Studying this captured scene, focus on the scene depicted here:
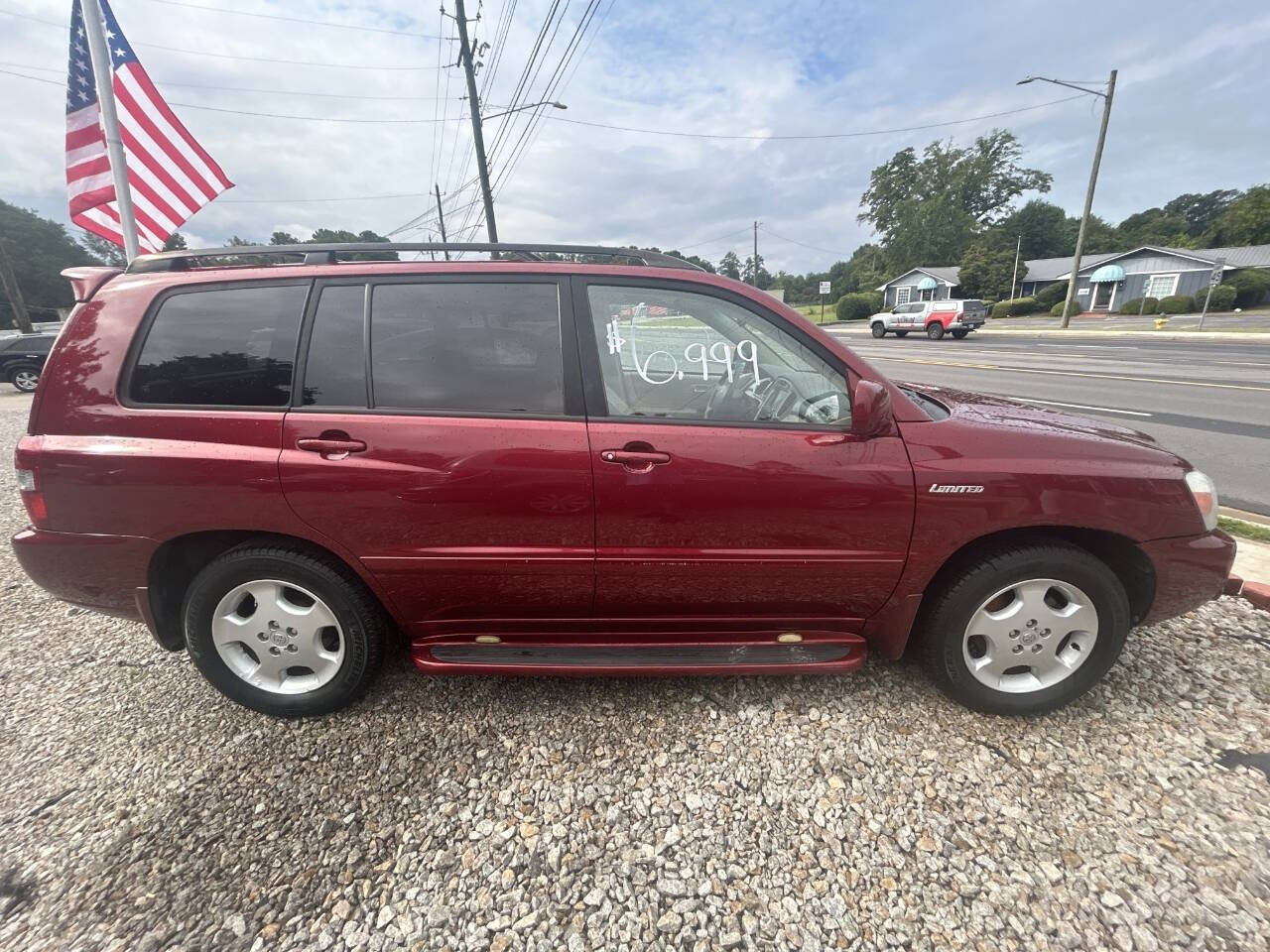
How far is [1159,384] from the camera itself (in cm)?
1061

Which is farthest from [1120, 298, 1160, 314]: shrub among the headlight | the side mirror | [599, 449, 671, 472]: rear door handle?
[599, 449, 671, 472]: rear door handle

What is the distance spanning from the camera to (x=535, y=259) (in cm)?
228

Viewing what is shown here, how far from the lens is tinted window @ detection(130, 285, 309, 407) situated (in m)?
2.11

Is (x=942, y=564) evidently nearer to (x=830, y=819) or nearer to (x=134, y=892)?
(x=830, y=819)

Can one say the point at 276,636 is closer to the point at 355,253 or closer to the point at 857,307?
the point at 355,253

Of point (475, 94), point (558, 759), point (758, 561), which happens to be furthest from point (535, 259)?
point (475, 94)

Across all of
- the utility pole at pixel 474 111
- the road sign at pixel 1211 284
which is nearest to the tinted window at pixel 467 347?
the utility pole at pixel 474 111

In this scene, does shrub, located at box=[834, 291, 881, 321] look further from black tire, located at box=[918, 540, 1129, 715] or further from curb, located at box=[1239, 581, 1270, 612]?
black tire, located at box=[918, 540, 1129, 715]

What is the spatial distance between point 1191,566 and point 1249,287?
5255cm

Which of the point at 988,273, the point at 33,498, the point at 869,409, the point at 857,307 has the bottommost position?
the point at 33,498

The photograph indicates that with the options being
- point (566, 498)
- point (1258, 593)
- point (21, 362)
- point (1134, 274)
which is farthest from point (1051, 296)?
point (21, 362)

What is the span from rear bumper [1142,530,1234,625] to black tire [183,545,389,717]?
306cm

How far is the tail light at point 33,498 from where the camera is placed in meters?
2.10

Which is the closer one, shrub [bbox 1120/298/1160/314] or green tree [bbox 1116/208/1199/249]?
shrub [bbox 1120/298/1160/314]
